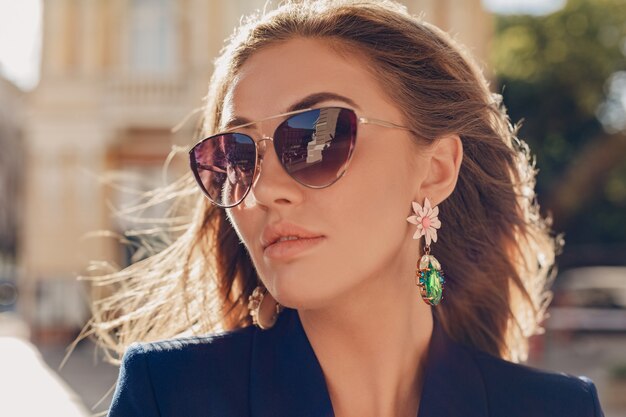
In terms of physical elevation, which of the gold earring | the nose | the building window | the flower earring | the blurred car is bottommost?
the blurred car

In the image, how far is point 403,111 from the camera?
228 centimetres

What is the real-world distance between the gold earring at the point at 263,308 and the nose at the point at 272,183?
0.45 m

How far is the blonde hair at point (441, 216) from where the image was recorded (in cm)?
232

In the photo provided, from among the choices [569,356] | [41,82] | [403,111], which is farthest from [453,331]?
[41,82]

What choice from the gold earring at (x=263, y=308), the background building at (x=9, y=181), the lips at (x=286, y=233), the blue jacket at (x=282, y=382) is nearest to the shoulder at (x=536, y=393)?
the blue jacket at (x=282, y=382)

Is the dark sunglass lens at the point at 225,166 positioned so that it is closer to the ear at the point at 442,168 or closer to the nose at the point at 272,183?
the nose at the point at 272,183

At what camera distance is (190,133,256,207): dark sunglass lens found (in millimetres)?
2168

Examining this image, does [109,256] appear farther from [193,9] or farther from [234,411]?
[234,411]

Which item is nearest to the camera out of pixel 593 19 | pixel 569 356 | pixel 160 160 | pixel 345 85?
pixel 345 85

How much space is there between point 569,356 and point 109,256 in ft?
28.6

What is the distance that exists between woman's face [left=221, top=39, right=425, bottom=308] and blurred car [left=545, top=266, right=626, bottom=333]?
671 inches

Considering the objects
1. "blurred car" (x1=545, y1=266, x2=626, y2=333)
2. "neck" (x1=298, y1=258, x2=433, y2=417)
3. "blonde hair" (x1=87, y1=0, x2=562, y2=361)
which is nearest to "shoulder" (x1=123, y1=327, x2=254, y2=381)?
"neck" (x1=298, y1=258, x2=433, y2=417)

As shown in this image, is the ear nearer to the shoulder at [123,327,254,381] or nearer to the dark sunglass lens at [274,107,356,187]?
the dark sunglass lens at [274,107,356,187]

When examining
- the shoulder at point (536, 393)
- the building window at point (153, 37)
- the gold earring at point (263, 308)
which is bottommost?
the shoulder at point (536, 393)
